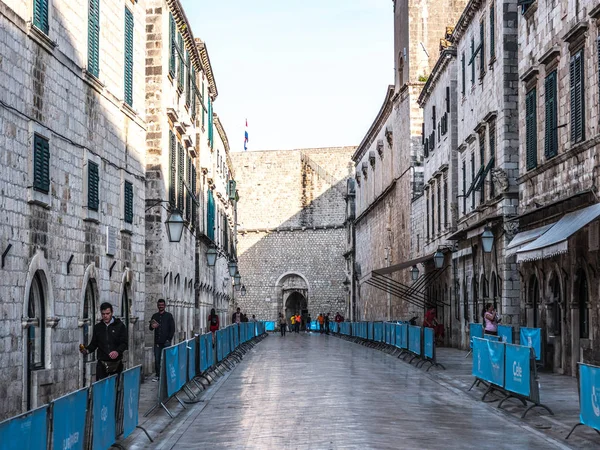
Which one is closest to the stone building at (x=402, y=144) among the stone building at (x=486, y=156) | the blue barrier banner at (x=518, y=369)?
the stone building at (x=486, y=156)

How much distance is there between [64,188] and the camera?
1777 cm

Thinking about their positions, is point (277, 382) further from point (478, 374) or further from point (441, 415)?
point (441, 415)

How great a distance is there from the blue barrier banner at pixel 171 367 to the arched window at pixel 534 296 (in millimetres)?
11438

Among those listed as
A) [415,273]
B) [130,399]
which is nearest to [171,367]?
[130,399]

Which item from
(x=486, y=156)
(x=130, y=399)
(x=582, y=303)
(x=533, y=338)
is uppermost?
(x=486, y=156)

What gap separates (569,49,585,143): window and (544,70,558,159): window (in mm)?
1175

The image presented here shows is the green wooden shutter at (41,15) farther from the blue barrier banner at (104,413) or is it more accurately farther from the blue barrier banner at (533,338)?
the blue barrier banner at (533,338)

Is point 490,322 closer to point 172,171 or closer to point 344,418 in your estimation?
point 344,418

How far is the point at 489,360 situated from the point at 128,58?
34.0 feet

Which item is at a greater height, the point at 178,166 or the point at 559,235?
the point at 178,166

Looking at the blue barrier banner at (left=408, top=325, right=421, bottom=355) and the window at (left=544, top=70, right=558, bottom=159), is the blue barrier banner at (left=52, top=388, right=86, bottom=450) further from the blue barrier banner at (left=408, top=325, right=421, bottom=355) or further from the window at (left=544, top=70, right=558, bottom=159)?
the blue barrier banner at (left=408, top=325, right=421, bottom=355)

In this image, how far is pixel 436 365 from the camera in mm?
27156

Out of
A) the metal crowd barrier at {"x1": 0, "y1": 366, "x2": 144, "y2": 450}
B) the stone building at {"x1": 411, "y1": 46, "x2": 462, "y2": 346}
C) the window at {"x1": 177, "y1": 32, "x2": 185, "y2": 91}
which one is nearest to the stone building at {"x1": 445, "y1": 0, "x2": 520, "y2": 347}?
the stone building at {"x1": 411, "y1": 46, "x2": 462, "y2": 346}

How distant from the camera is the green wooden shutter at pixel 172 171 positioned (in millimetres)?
29688
